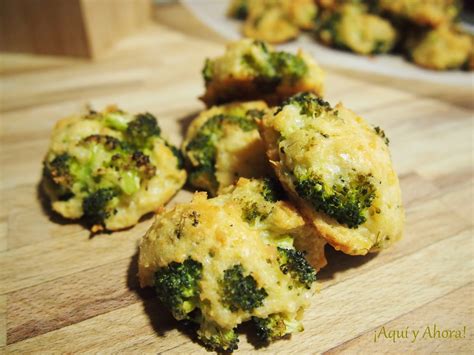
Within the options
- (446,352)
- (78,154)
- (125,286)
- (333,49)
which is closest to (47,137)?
(78,154)

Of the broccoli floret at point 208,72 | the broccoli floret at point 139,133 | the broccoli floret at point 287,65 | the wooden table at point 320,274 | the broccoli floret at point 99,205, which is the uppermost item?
the broccoli floret at point 287,65

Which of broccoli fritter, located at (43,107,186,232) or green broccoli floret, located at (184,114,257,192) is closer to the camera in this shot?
broccoli fritter, located at (43,107,186,232)

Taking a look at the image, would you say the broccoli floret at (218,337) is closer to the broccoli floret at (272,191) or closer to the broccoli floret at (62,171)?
the broccoli floret at (272,191)

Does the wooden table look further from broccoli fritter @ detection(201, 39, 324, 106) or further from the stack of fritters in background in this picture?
the stack of fritters in background

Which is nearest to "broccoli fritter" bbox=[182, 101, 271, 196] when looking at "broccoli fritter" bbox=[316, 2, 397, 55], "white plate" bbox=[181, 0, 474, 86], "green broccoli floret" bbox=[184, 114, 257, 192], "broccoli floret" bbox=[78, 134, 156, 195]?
"green broccoli floret" bbox=[184, 114, 257, 192]

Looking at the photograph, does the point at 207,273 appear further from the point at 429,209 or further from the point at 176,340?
the point at 429,209

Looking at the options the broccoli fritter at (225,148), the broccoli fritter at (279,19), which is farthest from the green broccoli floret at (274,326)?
the broccoli fritter at (279,19)

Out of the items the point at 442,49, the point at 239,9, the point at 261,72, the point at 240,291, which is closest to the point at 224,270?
the point at 240,291
